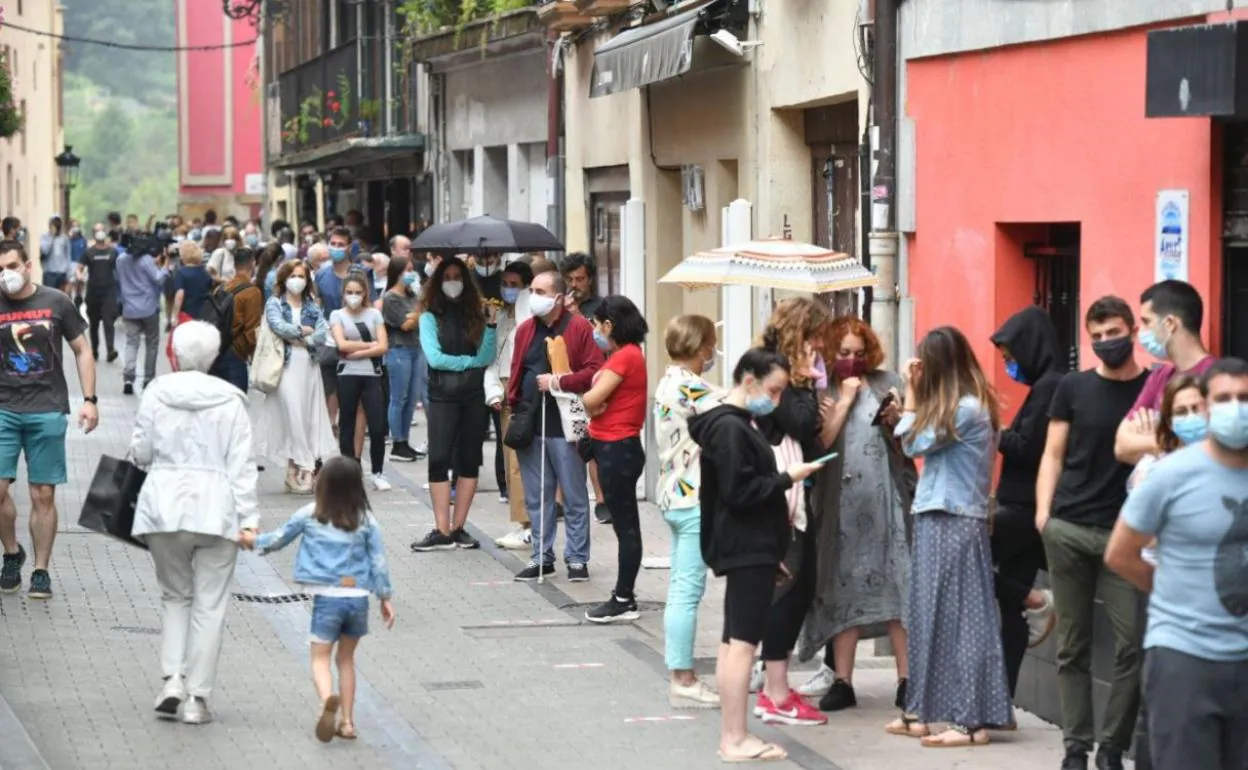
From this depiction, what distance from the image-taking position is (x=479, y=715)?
10.4 m

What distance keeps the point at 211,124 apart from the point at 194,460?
2802 inches

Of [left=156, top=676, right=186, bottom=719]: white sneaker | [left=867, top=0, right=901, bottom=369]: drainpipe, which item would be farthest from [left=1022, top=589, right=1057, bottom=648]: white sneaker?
[left=867, top=0, right=901, bottom=369]: drainpipe

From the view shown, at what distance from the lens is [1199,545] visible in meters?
6.59

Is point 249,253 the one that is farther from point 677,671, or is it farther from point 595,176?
point 677,671

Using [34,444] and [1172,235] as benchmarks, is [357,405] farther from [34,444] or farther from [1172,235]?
[1172,235]

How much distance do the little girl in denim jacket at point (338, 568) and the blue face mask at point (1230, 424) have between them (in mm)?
4172

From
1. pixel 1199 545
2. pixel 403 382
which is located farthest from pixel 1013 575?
pixel 403 382

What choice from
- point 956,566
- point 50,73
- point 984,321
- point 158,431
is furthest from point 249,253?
point 50,73

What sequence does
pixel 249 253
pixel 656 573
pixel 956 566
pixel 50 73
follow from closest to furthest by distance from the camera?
pixel 956 566
pixel 656 573
pixel 249 253
pixel 50 73

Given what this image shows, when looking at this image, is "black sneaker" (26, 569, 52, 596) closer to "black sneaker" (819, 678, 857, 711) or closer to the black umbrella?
"black sneaker" (819, 678, 857, 711)

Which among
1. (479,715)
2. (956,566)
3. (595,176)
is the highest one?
(595,176)

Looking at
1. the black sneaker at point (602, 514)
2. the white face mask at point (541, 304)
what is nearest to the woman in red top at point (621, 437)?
the white face mask at point (541, 304)

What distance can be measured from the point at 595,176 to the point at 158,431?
42.8ft

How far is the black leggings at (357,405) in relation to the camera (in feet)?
59.4
